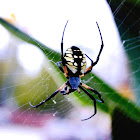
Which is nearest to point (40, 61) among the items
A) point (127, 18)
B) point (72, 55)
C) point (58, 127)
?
point (72, 55)

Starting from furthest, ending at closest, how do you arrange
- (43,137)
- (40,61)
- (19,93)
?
(43,137), (19,93), (40,61)

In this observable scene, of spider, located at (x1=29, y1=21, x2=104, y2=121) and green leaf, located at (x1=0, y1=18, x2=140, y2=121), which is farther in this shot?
spider, located at (x1=29, y1=21, x2=104, y2=121)

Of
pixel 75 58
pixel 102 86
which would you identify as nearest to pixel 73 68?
pixel 75 58

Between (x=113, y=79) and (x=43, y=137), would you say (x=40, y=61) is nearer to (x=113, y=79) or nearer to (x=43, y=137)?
(x=113, y=79)

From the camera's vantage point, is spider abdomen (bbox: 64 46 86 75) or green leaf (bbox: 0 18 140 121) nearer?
green leaf (bbox: 0 18 140 121)

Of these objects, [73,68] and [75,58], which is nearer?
[75,58]

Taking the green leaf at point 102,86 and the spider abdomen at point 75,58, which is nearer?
the green leaf at point 102,86

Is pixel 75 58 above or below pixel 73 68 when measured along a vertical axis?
above

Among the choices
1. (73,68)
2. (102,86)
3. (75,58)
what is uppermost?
(75,58)

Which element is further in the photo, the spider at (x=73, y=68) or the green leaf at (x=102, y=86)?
the spider at (x=73, y=68)

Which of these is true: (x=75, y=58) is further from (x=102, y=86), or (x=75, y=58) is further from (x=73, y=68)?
(x=102, y=86)

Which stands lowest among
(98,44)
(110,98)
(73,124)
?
(73,124)
